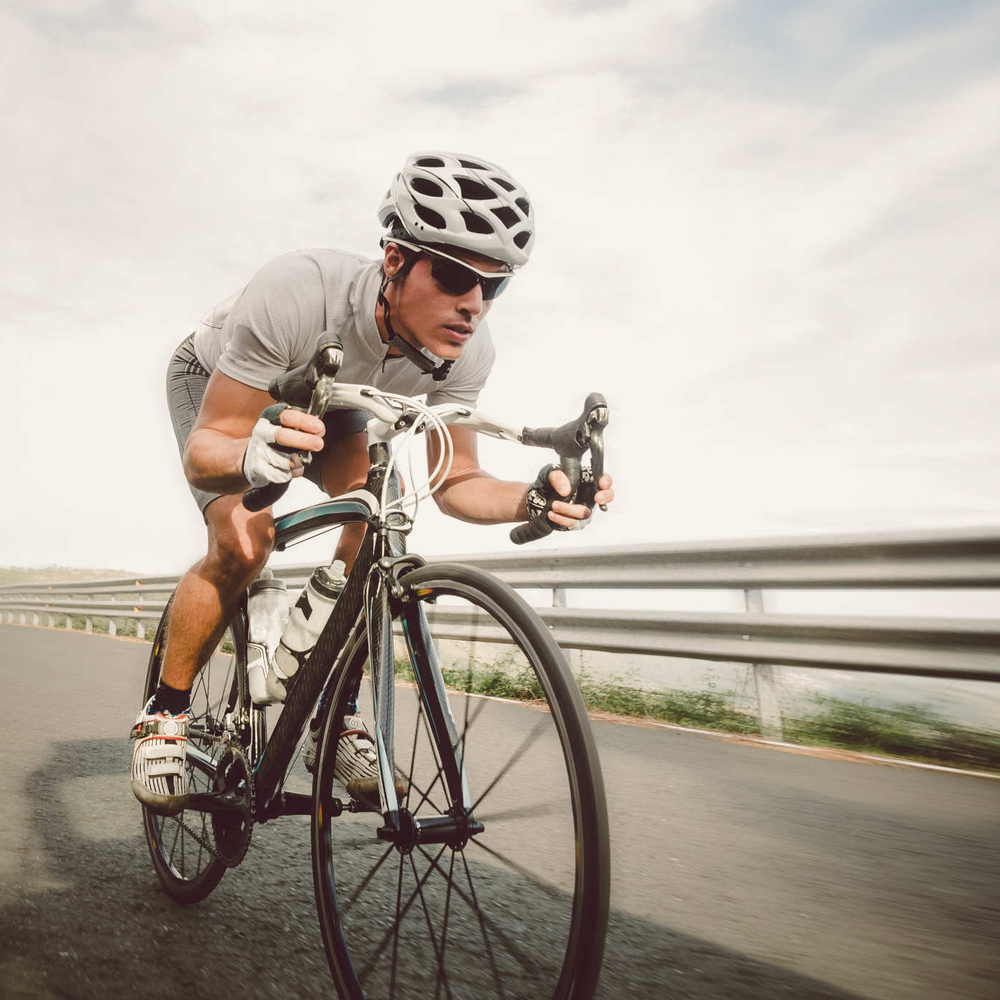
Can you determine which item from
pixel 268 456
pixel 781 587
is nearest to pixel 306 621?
pixel 268 456

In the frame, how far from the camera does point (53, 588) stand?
711 inches

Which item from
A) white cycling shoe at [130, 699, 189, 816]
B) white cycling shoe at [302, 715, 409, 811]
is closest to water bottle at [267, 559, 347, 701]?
white cycling shoe at [302, 715, 409, 811]

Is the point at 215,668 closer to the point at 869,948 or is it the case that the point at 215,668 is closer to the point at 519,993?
the point at 519,993

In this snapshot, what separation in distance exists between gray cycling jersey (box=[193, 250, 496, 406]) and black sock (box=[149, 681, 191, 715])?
3.46 feet

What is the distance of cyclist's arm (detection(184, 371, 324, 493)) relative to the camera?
7.93ft

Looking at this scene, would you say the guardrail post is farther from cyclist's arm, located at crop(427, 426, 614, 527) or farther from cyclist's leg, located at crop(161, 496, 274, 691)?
cyclist's leg, located at crop(161, 496, 274, 691)

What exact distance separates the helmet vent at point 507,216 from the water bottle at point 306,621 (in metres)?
1.16

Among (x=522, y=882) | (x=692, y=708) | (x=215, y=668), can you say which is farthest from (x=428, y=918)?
(x=692, y=708)

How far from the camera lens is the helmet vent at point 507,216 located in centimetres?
271

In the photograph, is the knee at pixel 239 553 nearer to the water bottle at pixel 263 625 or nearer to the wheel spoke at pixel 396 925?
the water bottle at pixel 263 625

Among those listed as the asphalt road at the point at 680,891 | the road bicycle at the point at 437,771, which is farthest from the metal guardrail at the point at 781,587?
the road bicycle at the point at 437,771

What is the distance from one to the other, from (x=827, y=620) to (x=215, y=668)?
119 inches

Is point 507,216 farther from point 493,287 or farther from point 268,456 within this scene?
point 268,456

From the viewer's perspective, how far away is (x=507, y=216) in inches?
107
